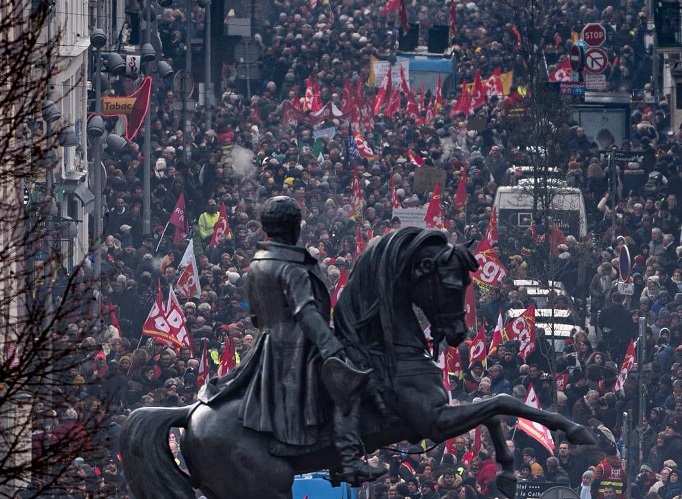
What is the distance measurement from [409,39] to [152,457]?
1910 inches

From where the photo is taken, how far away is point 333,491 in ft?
102

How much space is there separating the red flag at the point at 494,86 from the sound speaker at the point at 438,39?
5.89 metres

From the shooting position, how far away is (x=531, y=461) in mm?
Answer: 33938

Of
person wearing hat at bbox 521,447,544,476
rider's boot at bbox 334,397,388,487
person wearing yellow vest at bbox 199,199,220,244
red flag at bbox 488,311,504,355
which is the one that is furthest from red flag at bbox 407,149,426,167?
rider's boot at bbox 334,397,388,487

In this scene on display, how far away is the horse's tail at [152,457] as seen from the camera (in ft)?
70.5

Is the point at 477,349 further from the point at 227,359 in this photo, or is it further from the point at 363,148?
the point at 363,148

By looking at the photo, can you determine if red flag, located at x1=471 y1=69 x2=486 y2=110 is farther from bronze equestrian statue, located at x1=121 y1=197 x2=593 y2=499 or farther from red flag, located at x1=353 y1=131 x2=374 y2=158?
bronze equestrian statue, located at x1=121 y1=197 x2=593 y2=499

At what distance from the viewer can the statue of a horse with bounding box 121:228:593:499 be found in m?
21.2

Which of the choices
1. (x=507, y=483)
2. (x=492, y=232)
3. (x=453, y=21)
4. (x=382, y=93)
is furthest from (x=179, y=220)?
(x=507, y=483)

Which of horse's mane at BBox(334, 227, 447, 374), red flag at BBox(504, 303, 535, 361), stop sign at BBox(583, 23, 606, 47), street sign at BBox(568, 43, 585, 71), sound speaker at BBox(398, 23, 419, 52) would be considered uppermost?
horse's mane at BBox(334, 227, 447, 374)

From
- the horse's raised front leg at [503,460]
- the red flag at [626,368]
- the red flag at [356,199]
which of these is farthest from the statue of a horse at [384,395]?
the red flag at [356,199]

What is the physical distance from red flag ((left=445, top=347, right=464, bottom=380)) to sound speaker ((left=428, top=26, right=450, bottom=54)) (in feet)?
98.9

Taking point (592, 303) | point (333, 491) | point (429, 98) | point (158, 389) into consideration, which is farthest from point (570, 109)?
point (333, 491)

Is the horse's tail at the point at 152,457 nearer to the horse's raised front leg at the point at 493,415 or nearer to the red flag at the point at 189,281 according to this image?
the horse's raised front leg at the point at 493,415
